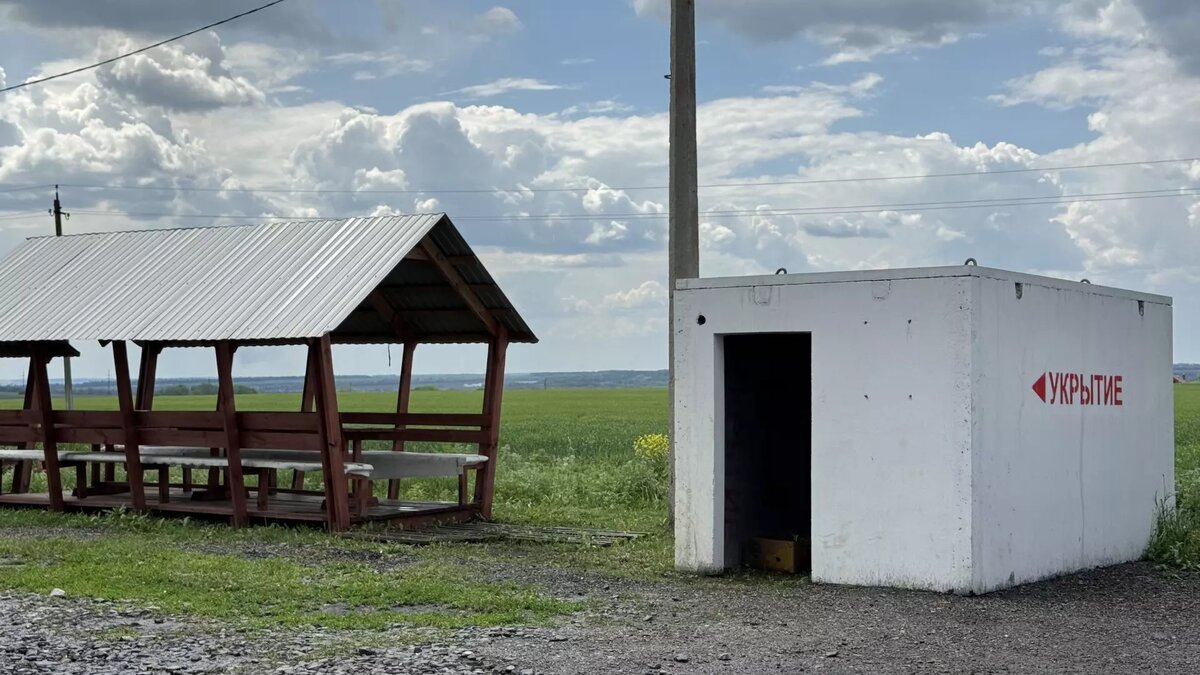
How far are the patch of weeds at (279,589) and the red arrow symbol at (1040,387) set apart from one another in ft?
13.4

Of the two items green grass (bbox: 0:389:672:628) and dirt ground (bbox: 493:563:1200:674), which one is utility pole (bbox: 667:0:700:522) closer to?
green grass (bbox: 0:389:672:628)

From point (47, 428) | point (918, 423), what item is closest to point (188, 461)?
point (47, 428)

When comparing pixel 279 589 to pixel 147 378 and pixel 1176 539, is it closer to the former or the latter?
pixel 1176 539

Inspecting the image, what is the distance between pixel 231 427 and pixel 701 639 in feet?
26.1

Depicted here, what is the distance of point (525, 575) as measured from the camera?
12.2 m

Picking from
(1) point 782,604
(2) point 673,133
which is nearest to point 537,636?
(1) point 782,604

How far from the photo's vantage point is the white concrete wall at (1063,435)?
439 inches

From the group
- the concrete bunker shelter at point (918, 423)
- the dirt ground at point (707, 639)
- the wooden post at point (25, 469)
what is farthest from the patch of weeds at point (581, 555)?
the wooden post at point (25, 469)

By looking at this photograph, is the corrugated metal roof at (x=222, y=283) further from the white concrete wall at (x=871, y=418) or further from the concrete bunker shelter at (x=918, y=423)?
the white concrete wall at (x=871, y=418)

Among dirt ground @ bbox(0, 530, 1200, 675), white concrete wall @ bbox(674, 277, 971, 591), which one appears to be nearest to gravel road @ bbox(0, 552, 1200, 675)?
dirt ground @ bbox(0, 530, 1200, 675)

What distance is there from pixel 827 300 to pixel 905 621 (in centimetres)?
267

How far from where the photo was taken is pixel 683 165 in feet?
50.8

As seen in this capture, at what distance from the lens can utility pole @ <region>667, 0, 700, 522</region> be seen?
1538cm

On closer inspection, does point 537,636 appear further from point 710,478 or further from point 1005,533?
point 1005,533
